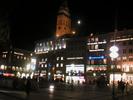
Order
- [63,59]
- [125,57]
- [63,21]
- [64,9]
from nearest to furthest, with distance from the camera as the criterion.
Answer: [125,57] → [63,59] → [63,21] → [64,9]

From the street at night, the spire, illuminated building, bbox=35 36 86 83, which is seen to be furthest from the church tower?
the street at night

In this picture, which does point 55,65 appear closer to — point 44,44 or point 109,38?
point 44,44

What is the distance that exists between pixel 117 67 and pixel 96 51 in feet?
40.9

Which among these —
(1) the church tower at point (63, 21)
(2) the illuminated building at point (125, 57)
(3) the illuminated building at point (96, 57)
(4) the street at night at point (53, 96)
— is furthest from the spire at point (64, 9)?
(4) the street at night at point (53, 96)

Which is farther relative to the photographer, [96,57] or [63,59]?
[63,59]

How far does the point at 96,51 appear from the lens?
344 ft

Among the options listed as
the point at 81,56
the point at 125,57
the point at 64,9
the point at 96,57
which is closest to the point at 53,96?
the point at 125,57

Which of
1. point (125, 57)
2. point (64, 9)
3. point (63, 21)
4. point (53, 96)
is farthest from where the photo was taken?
point (64, 9)

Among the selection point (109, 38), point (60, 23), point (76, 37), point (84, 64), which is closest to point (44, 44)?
point (60, 23)

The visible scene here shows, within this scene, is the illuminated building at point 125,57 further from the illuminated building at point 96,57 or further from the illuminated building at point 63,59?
the illuminated building at point 63,59

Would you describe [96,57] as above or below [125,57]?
above

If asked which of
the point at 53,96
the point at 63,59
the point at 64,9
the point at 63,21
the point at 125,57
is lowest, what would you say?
the point at 53,96

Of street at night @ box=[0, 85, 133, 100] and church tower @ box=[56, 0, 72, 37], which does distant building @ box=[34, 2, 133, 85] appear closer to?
church tower @ box=[56, 0, 72, 37]

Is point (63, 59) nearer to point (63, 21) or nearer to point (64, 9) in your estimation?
point (63, 21)
